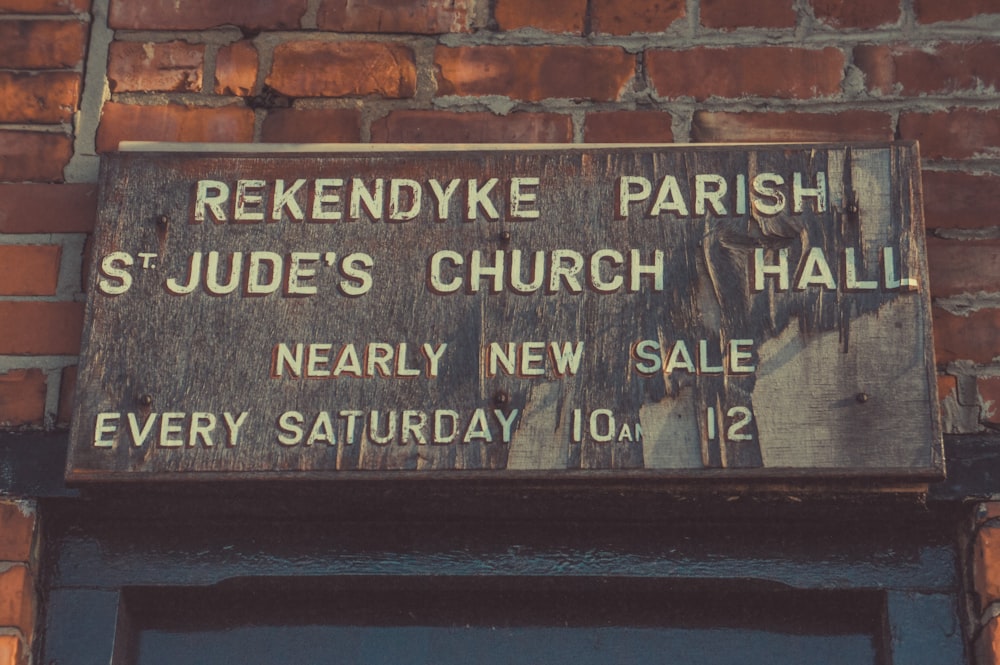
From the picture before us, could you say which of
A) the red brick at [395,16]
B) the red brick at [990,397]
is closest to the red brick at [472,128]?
the red brick at [395,16]

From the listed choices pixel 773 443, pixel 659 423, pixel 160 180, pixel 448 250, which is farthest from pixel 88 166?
pixel 773 443

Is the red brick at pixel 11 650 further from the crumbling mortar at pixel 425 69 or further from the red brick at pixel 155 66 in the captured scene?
the crumbling mortar at pixel 425 69

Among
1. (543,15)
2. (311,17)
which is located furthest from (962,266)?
(311,17)

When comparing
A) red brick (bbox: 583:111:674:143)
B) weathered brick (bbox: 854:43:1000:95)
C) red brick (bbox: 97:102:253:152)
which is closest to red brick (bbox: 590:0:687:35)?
red brick (bbox: 583:111:674:143)

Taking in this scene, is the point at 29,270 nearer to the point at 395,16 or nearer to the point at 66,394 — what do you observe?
the point at 66,394

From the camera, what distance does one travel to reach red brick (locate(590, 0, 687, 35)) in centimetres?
186

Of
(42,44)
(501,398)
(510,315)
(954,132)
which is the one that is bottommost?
(501,398)

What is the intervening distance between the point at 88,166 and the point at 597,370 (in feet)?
2.36

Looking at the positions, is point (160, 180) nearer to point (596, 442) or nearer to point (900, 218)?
point (596, 442)

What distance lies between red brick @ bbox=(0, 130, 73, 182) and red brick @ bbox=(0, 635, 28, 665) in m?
0.58

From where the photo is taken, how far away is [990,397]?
1.68m

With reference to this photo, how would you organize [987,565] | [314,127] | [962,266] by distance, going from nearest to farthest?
1. [987,565]
2. [962,266]
3. [314,127]

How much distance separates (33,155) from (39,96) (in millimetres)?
82

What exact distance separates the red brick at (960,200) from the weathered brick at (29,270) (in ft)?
3.58
